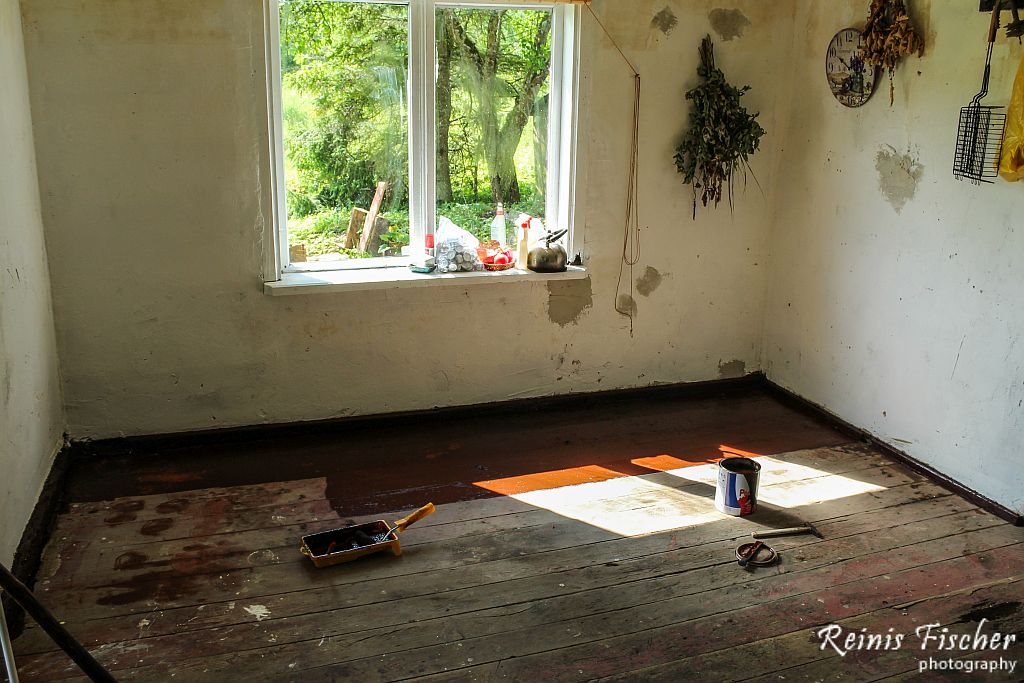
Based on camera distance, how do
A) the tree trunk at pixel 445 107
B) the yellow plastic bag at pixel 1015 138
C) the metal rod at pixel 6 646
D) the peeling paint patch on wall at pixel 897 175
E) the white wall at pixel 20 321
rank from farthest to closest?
1. the tree trunk at pixel 445 107
2. the peeling paint patch on wall at pixel 897 175
3. the yellow plastic bag at pixel 1015 138
4. the white wall at pixel 20 321
5. the metal rod at pixel 6 646

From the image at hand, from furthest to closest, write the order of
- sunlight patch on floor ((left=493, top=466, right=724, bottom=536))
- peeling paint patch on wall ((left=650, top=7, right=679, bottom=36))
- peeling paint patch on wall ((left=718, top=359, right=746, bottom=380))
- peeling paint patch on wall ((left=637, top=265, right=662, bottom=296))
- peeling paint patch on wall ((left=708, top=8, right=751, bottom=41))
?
peeling paint patch on wall ((left=718, top=359, right=746, bottom=380)) < peeling paint patch on wall ((left=637, top=265, right=662, bottom=296)) < peeling paint patch on wall ((left=708, top=8, right=751, bottom=41)) < peeling paint patch on wall ((left=650, top=7, right=679, bottom=36)) < sunlight patch on floor ((left=493, top=466, right=724, bottom=536))

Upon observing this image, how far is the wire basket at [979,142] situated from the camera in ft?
11.6

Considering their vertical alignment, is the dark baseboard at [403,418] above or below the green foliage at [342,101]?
below

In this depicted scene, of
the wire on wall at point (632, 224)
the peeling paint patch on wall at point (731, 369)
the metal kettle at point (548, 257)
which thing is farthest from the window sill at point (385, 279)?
Answer: the peeling paint patch on wall at point (731, 369)

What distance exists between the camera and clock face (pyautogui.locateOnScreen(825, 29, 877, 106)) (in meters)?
4.22

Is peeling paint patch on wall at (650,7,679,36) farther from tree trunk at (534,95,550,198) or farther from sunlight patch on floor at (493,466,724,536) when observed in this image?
sunlight patch on floor at (493,466,724,536)

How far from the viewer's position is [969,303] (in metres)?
3.75

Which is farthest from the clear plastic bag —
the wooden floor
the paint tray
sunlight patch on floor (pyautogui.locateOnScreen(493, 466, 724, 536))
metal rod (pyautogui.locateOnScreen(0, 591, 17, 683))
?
metal rod (pyautogui.locateOnScreen(0, 591, 17, 683))

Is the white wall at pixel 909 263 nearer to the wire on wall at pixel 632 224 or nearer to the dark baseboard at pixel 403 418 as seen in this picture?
the dark baseboard at pixel 403 418

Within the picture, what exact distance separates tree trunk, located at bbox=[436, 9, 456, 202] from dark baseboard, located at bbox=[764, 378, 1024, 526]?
225 cm

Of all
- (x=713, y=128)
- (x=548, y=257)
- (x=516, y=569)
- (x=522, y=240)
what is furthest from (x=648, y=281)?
(x=516, y=569)

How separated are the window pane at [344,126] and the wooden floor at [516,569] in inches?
43.1

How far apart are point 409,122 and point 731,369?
2.41m

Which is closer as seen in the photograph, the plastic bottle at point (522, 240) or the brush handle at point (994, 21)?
the brush handle at point (994, 21)
